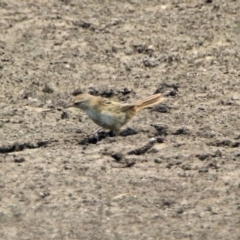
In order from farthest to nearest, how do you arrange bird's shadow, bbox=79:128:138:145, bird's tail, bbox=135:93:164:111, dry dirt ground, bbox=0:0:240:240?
bird's tail, bbox=135:93:164:111, bird's shadow, bbox=79:128:138:145, dry dirt ground, bbox=0:0:240:240

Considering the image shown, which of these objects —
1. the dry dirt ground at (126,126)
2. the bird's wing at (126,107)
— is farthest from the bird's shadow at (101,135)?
the bird's wing at (126,107)

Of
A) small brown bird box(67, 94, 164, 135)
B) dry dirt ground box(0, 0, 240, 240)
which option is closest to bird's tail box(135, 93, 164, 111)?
small brown bird box(67, 94, 164, 135)

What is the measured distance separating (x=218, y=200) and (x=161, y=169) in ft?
2.47

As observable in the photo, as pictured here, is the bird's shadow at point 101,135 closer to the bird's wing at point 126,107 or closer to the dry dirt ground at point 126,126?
the dry dirt ground at point 126,126

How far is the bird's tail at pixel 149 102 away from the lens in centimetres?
1065

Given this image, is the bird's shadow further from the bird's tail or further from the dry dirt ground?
the bird's tail

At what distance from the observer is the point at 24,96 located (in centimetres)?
1139

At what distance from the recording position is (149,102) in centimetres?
1072

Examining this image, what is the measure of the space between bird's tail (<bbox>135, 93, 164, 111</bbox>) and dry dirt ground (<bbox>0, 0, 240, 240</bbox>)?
0.47 ft

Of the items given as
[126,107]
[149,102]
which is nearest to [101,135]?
[126,107]

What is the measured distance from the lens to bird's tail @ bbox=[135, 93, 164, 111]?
1065 cm

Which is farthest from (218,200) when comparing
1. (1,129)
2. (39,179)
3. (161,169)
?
(1,129)

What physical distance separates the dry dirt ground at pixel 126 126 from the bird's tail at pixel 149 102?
14 centimetres

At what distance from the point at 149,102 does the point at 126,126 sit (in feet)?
0.99
